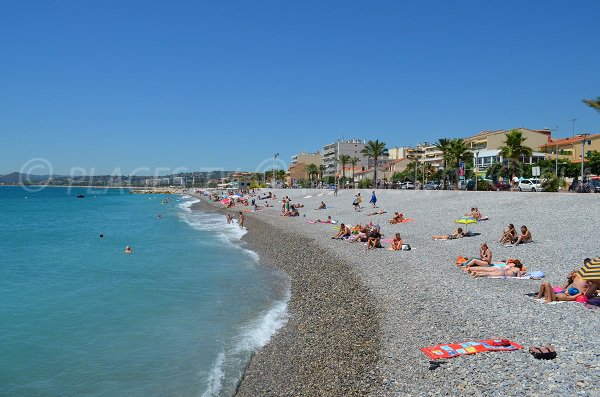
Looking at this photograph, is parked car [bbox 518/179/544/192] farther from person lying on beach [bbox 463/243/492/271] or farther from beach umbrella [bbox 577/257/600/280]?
beach umbrella [bbox 577/257/600/280]

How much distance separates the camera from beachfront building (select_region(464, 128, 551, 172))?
66044 millimetres

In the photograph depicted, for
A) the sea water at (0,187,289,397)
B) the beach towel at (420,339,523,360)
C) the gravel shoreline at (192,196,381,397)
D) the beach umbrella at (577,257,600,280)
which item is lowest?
the sea water at (0,187,289,397)

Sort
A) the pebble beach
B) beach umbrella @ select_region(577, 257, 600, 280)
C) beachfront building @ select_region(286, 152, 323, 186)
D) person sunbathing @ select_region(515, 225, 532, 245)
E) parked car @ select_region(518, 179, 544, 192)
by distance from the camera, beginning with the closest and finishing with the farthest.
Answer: the pebble beach → beach umbrella @ select_region(577, 257, 600, 280) → person sunbathing @ select_region(515, 225, 532, 245) → parked car @ select_region(518, 179, 544, 192) → beachfront building @ select_region(286, 152, 323, 186)

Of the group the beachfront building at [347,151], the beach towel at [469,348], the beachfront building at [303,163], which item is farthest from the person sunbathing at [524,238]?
the beachfront building at [303,163]

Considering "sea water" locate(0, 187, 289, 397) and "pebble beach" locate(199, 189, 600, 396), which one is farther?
"sea water" locate(0, 187, 289, 397)

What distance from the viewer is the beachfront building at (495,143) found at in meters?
66.0

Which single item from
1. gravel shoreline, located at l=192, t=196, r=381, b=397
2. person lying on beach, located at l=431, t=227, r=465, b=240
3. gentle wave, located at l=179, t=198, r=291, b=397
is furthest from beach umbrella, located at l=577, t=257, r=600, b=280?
person lying on beach, located at l=431, t=227, r=465, b=240

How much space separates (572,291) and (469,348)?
351cm

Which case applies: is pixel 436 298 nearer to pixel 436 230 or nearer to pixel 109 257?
pixel 436 230

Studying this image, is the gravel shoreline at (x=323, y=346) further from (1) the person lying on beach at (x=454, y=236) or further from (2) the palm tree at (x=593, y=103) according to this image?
(2) the palm tree at (x=593, y=103)

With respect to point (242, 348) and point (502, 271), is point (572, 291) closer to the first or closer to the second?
point (502, 271)

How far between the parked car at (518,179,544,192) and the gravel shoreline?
82.2 feet

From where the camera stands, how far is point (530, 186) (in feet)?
114

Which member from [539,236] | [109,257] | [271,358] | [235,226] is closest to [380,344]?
[271,358]
